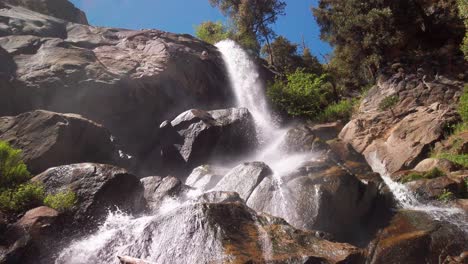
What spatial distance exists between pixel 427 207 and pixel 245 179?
5661 millimetres

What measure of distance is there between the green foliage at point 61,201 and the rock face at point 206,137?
244 inches

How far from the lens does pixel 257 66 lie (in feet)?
89.4

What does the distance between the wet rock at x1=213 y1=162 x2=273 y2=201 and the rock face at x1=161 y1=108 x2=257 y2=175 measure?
4154mm

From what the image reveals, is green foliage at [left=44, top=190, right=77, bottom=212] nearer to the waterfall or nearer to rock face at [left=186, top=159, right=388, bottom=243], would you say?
rock face at [left=186, top=159, right=388, bottom=243]

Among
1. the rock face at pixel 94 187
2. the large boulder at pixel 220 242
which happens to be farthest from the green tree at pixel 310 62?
the large boulder at pixel 220 242

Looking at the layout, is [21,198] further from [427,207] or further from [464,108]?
[464,108]

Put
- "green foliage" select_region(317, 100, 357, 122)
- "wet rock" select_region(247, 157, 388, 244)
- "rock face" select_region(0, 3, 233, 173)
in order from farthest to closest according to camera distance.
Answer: "green foliage" select_region(317, 100, 357, 122), "rock face" select_region(0, 3, 233, 173), "wet rock" select_region(247, 157, 388, 244)

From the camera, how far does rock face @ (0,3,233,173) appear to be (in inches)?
696

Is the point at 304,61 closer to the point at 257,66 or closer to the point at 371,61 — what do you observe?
the point at 257,66

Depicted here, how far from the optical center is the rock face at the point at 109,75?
17.7 meters

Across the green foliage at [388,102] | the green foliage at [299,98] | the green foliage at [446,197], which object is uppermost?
the green foliage at [299,98]

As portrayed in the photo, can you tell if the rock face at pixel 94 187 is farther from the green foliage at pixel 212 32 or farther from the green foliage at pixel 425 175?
the green foliage at pixel 212 32

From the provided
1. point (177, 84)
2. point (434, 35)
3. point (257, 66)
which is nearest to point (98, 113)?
point (177, 84)

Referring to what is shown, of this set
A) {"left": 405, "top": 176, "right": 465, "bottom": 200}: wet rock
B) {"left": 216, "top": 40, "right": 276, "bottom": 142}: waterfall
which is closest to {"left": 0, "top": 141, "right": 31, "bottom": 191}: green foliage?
{"left": 216, "top": 40, "right": 276, "bottom": 142}: waterfall
